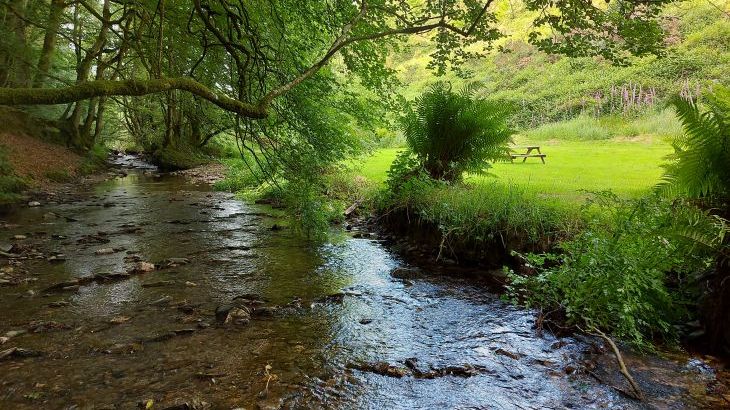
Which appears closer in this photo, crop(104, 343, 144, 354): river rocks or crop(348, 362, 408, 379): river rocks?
crop(348, 362, 408, 379): river rocks

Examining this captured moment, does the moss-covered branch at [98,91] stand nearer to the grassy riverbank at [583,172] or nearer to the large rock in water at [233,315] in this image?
the large rock in water at [233,315]

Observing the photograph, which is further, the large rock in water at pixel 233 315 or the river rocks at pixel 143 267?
the river rocks at pixel 143 267

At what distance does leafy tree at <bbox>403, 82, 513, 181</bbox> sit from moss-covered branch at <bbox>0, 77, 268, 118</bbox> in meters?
5.05

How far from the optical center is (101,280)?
5605mm

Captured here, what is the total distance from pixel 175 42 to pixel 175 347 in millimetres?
7396

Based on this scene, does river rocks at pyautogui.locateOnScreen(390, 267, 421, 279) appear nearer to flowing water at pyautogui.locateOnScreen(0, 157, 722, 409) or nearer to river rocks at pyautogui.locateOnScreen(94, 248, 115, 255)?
flowing water at pyautogui.locateOnScreen(0, 157, 722, 409)

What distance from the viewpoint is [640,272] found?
3703mm

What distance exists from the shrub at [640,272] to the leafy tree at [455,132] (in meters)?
4.54

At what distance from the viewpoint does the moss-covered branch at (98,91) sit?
125 inches

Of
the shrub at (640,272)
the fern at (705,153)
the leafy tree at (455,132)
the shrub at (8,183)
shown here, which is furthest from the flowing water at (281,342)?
the shrub at (8,183)

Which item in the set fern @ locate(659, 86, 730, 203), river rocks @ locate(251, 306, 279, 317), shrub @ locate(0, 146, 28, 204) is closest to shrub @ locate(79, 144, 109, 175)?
shrub @ locate(0, 146, 28, 204)

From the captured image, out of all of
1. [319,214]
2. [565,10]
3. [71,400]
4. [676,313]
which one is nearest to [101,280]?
[71,400]

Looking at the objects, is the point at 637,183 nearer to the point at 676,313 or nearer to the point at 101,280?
the point at 676,313

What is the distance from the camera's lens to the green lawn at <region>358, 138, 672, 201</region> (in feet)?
26.5
